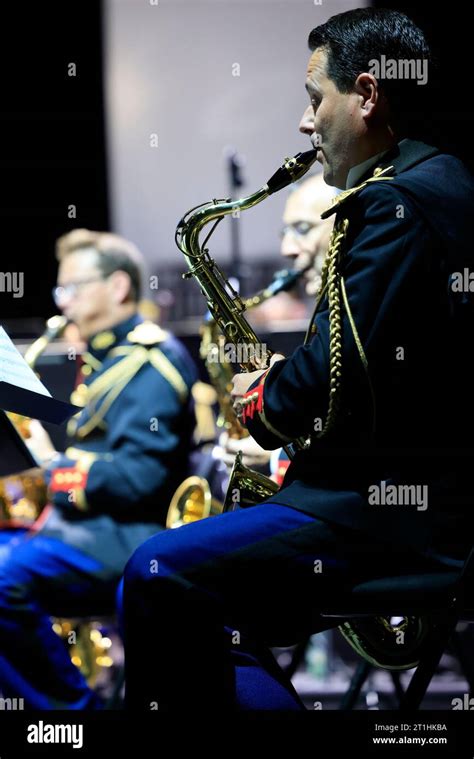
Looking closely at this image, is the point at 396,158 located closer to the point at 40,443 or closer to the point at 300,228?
the point at 300,228

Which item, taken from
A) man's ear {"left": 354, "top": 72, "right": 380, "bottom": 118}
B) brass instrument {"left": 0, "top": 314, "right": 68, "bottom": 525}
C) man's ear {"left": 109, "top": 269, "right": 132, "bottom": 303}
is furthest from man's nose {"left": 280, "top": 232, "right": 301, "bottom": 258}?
man's ear {"left": 354, "top": 72, "right": 380, "bottom": 118}

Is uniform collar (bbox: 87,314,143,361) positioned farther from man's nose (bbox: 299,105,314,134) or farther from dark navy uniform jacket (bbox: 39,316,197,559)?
man's nose (bbox: 299,105,314,134)

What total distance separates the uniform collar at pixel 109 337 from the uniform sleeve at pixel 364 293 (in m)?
2.31

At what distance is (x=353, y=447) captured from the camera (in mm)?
2385

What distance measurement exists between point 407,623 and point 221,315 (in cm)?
95

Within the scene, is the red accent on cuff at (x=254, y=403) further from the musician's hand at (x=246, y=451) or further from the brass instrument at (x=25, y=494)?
the brass instrument at (x=25, y=494)

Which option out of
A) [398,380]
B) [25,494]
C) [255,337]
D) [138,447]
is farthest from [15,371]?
[25,494]

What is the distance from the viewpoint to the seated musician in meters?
2.28

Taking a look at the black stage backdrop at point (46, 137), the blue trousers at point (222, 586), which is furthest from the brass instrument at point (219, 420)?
the black stage backdrop at point (46, 137)

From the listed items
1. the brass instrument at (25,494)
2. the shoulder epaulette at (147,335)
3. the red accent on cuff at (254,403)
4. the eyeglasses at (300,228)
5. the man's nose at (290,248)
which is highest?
the eyeglasses at (300,228)

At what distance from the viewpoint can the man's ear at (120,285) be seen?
4617 millimetres

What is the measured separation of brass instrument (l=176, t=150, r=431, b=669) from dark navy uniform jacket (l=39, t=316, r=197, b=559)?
116 cm

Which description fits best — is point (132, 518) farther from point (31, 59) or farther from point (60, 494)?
point (31, 59)

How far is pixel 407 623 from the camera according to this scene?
107 inches
